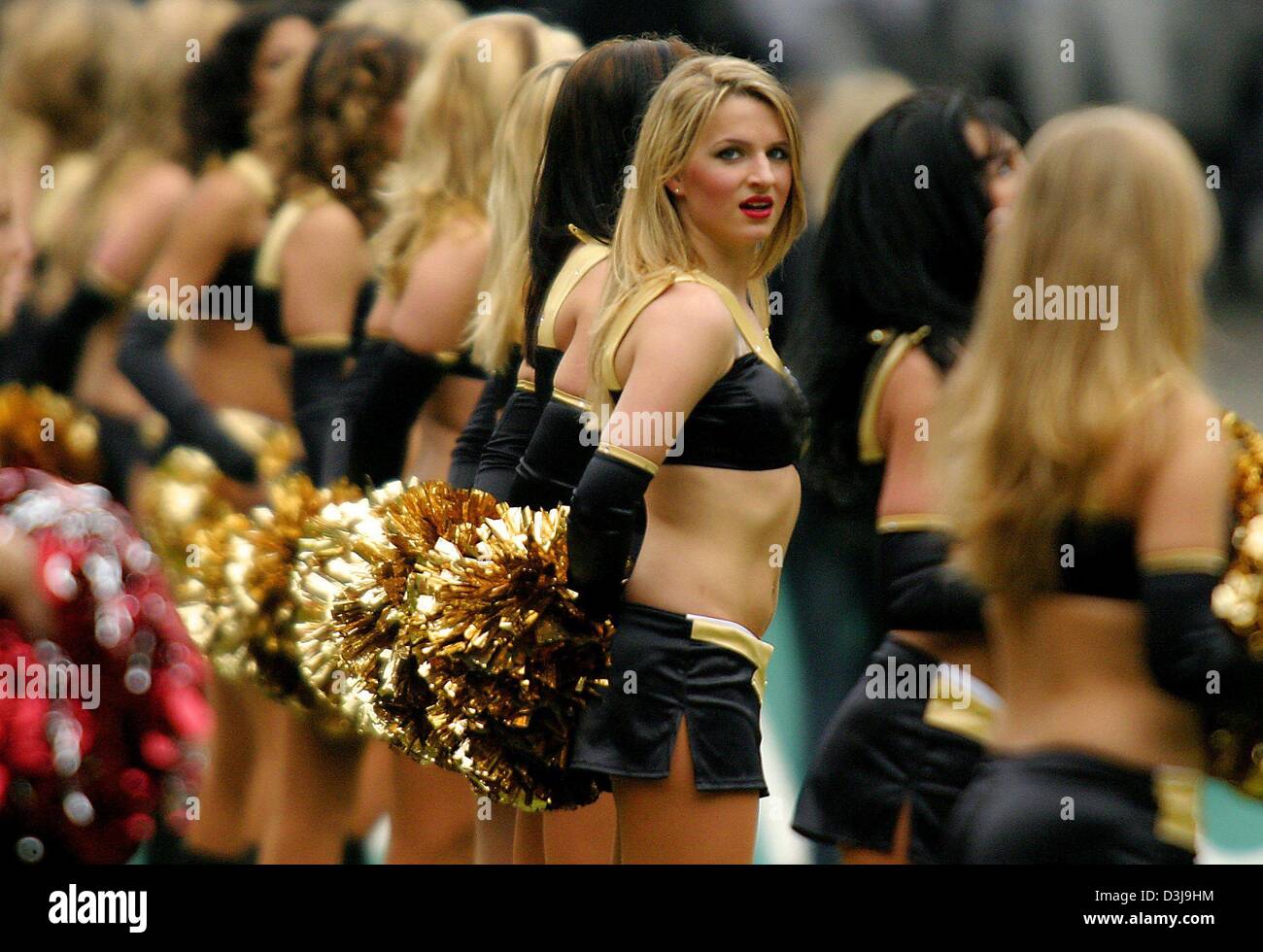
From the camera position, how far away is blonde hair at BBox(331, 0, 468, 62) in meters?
5.53

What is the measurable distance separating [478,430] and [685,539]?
4.18 feet

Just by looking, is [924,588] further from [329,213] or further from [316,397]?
[329,213]

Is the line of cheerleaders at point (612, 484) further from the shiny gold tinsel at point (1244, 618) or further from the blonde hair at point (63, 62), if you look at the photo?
the blonde hair at point (63, 62)

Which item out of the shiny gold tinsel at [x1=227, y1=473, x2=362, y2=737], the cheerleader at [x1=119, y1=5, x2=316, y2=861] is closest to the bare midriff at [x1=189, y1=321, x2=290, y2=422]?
the cheerleader at [x1=119, y1=5, x2=316, y2=861]

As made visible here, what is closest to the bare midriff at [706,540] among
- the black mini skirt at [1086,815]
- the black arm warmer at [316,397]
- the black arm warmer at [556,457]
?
the black arm warmer at [556,457]

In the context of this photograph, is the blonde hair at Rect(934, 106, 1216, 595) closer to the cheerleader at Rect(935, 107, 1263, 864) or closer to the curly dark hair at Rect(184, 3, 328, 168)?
the cheerleader at Rect(935, 107, 1263, 864)

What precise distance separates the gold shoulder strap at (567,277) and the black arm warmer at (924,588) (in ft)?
2.45

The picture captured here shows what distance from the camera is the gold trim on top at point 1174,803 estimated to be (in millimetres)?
2775

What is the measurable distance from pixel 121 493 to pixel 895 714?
3172mm

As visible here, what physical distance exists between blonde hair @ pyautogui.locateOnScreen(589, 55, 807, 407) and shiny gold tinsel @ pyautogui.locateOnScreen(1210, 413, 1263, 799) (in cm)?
110

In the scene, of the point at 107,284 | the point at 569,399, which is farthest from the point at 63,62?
the point at 569,399
